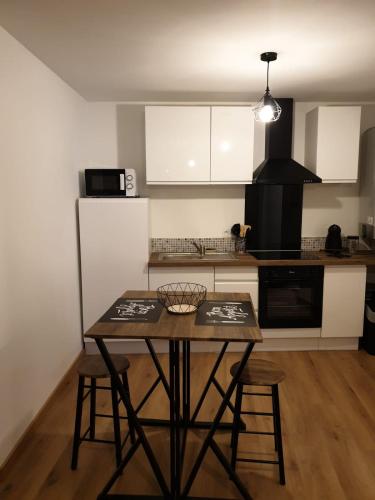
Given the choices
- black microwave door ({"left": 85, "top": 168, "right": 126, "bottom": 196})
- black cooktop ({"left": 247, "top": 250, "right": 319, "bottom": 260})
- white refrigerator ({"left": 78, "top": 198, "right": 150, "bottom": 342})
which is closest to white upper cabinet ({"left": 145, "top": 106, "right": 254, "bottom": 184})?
black microwave door ({"left": 85, "top": 168, "right": 126, "bottom": 196})

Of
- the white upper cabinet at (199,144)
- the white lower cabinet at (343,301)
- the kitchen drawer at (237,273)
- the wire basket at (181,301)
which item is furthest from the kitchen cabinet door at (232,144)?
the wire basket at (181,301)

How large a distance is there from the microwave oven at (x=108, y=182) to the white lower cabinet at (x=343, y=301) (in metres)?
2.10

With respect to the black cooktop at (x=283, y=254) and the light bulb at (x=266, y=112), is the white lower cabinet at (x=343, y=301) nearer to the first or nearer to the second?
the black cooktop at (x=283, y=254)

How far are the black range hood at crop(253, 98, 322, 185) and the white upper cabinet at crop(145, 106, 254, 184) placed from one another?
186mm

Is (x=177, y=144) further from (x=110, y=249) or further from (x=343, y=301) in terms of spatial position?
(x=343, y=301)

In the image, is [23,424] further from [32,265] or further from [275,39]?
[275,39]

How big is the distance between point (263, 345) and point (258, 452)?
1661 millimetres

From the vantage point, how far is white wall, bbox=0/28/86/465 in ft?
7.66

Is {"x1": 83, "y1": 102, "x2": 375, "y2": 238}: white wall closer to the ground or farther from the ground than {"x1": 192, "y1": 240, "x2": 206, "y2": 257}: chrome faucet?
farther from the ground

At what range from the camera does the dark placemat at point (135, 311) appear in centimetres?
204

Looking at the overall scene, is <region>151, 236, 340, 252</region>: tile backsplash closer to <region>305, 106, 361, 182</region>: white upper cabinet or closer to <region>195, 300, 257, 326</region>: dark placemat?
<region>305, 106, 361, 182</region>: white upper cabinet

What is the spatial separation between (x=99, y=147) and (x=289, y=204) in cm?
214

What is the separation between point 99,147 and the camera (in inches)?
166

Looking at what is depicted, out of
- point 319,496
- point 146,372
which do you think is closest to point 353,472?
point 319,496
